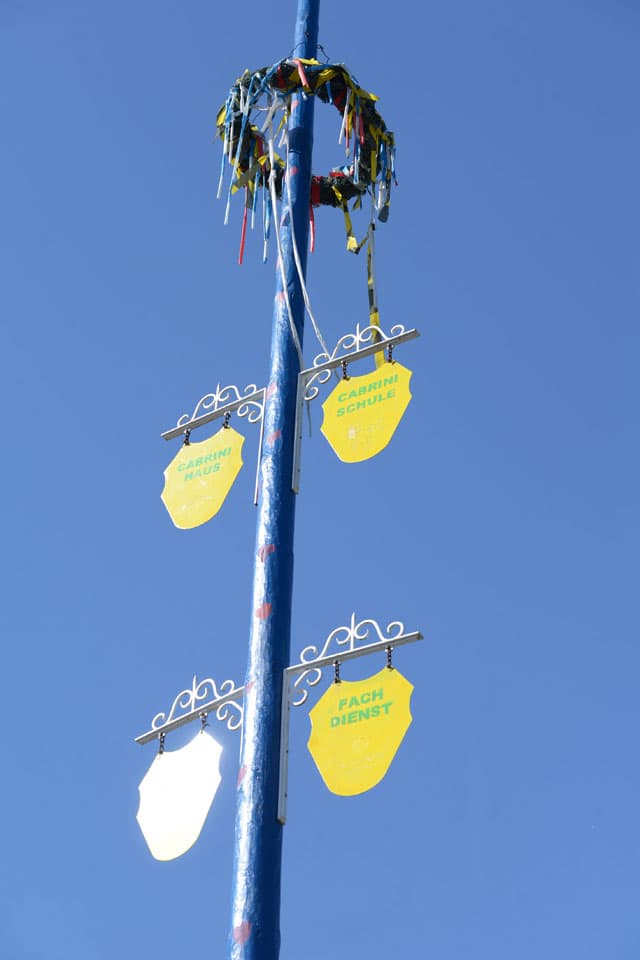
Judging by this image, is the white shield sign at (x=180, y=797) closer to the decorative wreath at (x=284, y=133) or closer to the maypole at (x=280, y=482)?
the maypole at (x=280, y=482)

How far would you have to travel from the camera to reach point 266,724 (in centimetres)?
568

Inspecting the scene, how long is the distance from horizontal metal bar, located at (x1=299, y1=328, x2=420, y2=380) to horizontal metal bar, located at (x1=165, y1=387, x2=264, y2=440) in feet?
0.87

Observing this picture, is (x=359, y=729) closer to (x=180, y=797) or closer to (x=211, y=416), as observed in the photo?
(x=180, y=797)

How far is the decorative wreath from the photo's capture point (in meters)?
7.85

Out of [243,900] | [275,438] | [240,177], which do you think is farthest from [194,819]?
[240,177]

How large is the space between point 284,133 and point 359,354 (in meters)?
1.67

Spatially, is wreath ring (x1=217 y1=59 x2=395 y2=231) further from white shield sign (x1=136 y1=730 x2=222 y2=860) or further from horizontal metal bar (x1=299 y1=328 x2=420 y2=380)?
white shield sign (x1=136 y1=730 x2=222 y2=860)

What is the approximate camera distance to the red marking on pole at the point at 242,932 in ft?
16.7

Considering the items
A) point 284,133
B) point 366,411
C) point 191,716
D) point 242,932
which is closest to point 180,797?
point 191,716

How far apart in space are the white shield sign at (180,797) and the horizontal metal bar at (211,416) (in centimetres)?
172

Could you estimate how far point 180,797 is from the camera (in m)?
6.04

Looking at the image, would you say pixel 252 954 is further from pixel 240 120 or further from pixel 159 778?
pixel 240 120

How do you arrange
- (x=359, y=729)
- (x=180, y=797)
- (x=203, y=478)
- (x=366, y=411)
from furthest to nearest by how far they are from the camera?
(x=203, y=478) < (x=366, y=411) < (x=180, y=797) < (x=359, y=729)

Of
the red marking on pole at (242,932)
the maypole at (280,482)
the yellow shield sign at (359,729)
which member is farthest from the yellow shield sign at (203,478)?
the red marking on pole at (242,932)
